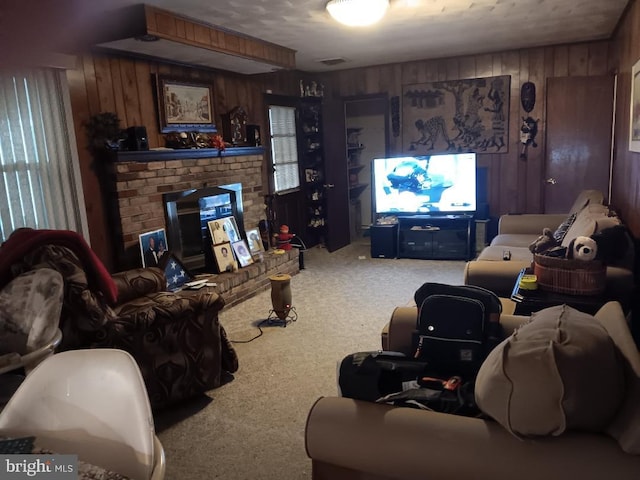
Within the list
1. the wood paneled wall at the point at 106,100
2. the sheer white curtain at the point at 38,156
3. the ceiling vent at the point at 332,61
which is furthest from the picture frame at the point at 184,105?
the ceiling vent at the point at 332,61

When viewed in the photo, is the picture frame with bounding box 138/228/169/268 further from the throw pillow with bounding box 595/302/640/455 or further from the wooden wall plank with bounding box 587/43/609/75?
the wooden wall plank with bounding box 587/43/609/75

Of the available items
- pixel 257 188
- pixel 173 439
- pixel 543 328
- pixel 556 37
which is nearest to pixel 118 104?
pixel 257 188

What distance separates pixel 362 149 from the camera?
7.40m

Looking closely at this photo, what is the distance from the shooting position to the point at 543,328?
127 cm

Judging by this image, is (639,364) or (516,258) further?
(516,258)

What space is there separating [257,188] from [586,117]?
3651 mm

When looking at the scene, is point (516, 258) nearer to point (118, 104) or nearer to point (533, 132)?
point (533, 132)

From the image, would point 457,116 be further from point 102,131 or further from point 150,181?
point 102,131

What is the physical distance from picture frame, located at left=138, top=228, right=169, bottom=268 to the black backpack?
8.60 ft

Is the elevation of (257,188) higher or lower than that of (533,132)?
lower

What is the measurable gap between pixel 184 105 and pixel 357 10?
75.9 inches

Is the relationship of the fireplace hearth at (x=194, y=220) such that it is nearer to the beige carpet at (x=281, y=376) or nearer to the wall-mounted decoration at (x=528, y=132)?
the beige carpet at (x=281, y=376)

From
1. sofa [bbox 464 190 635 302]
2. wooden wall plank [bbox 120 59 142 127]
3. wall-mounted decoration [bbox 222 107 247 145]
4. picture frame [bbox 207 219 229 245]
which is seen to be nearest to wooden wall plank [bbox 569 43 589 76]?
sofa [bbox 464 190 635 302]

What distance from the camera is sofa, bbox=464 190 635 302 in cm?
254
